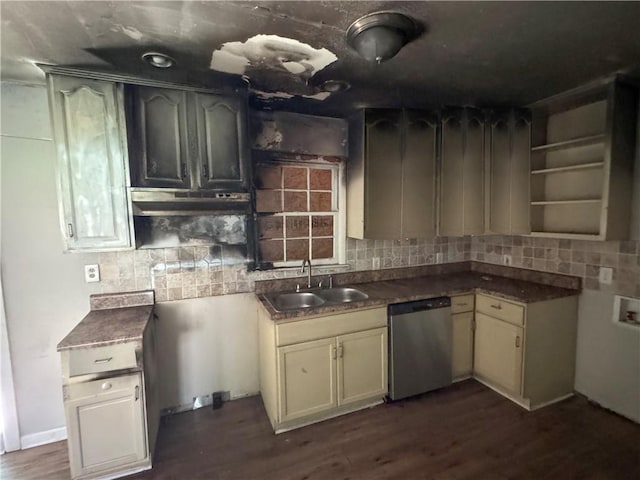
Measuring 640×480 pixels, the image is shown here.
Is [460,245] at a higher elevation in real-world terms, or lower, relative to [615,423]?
higher

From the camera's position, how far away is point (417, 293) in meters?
2.54

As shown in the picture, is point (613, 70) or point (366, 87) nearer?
point (613, 70)

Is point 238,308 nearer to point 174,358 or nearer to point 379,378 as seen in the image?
point 174,358

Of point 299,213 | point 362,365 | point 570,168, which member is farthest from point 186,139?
point 570,168

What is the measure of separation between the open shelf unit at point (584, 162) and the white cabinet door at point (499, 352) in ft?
2.86

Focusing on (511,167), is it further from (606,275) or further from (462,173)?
(606,275)

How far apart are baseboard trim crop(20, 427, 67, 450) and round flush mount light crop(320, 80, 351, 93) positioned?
9.80 ft

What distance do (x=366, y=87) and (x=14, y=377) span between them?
10.1 ft

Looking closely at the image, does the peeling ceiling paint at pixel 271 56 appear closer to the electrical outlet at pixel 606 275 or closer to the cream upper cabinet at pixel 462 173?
the cream upper cabinet at pixel 462 173

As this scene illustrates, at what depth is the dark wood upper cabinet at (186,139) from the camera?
1.91 meters

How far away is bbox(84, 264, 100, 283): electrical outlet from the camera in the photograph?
2.15 meters

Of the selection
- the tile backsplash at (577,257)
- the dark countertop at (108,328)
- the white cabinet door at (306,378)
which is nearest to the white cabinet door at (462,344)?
the tile backsplash at (577,257)

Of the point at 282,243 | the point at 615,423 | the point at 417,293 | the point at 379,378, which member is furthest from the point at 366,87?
the point at 615,423

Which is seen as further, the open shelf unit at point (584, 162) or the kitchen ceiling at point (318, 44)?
the open shelf unit at point (584, 162)
